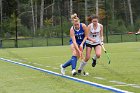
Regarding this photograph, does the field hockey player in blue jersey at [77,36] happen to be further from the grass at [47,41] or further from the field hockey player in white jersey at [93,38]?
the grass at [47,41]

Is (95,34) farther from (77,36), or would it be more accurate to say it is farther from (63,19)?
(63,19)

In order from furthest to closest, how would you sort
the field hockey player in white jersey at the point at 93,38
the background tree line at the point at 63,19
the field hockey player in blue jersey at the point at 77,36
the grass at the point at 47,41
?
the background tree line at the point at 63,19, the grass at the point at 47,41, the field hockey player in white jersey at the point at 93,38, the field hockey player in blue jersey at the point at 77,36

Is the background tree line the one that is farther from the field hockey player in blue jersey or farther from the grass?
the field hockey player in blue jersey

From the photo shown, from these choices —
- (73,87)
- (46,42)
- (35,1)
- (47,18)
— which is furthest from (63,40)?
(73,87)

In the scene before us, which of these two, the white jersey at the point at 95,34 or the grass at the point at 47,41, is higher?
the white jersey at the point at 95,34

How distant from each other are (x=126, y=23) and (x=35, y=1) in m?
25.3

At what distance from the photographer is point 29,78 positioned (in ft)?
38.8

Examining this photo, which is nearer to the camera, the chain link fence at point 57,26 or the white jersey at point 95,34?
the white jersey at point 95,34

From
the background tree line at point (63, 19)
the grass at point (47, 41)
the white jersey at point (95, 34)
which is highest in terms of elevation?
the background tree line at point (63, 19)

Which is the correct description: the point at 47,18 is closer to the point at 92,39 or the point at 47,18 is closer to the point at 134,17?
the point at 134,17

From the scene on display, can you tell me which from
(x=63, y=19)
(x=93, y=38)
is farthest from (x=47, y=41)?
(x=93, y=38)

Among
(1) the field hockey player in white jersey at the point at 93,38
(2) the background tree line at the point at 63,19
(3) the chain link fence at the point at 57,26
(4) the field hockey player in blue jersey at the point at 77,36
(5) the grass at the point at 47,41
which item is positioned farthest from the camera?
(2) the background tree line at the point at 63,19

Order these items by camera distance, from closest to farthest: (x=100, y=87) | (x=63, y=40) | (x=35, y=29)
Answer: (x=100, y=87), (x=63, y=40), (x=35, y=29)

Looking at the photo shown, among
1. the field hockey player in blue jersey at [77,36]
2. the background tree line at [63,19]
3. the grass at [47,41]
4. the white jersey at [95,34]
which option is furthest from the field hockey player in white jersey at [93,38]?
the background tree line at [63,19]
